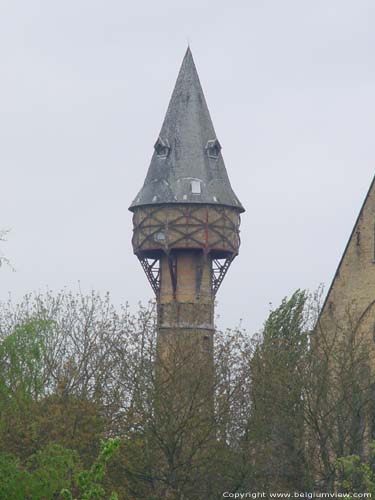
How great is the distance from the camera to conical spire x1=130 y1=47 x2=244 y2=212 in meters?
67.3

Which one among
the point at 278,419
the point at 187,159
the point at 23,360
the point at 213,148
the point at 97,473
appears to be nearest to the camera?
the point at 97,473

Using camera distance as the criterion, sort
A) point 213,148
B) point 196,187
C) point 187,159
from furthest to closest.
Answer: point 213,148 < point 187,159 < point 196,187

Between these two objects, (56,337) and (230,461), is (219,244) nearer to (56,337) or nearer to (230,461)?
(56,337)

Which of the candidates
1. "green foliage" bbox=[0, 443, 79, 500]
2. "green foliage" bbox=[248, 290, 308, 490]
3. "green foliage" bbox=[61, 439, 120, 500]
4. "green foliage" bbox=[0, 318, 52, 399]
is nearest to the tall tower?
"green foliage" bbox=[0, 318, 52, 399]

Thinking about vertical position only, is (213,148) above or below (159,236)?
above

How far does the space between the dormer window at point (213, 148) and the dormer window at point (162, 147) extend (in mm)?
1827

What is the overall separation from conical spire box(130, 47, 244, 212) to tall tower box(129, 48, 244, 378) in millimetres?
44

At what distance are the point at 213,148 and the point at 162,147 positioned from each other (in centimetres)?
233

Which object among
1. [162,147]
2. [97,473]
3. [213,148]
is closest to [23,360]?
[97,473]

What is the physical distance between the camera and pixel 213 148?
226ft

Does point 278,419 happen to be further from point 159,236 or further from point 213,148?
point 213,148

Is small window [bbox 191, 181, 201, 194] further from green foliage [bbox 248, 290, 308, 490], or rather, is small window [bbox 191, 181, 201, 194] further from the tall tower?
green foliage [bbox 248, 290, 308, 490]

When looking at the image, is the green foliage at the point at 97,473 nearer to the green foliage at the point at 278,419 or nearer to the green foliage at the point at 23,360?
the green foliage at the point at 23,360

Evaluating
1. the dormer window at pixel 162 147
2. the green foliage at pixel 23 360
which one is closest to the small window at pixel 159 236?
the dormer window at pixel 162 147
